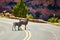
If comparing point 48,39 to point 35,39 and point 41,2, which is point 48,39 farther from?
point 41,2

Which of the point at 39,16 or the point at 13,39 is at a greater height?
the point at 13,39

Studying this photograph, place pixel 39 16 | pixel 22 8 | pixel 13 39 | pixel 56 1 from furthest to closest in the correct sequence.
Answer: pixel 56 1
pixel 39 16
pixel 22 8
pixel 13 39

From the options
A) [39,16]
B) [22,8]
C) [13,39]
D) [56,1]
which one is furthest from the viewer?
[56,1]

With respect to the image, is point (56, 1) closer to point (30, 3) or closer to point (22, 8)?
point (30, 3)

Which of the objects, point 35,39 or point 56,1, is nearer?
point 35,39

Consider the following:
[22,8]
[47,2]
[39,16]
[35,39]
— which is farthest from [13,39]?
[47,2]

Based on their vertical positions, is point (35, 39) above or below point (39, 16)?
above

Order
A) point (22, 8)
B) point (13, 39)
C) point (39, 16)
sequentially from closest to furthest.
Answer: point (13, 39), point (22, 8), point (39, 16)

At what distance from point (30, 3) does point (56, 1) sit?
12069 mm

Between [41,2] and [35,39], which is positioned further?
[41,2]

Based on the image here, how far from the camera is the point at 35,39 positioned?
48.8 feet

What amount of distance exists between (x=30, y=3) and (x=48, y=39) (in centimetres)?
9067

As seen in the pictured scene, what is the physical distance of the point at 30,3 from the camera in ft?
344

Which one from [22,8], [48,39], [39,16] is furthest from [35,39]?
[39,16]
